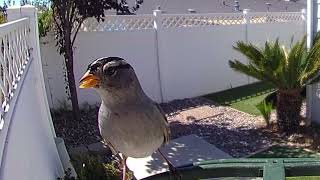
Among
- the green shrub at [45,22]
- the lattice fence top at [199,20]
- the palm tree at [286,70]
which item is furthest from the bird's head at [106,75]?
the lattice fence top at [199,20]

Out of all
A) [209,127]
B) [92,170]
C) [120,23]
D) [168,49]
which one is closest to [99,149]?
[92,170]

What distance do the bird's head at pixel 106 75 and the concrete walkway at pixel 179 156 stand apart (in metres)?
3.64

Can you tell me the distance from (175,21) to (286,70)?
3.31 m

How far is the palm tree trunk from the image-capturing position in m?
7.14

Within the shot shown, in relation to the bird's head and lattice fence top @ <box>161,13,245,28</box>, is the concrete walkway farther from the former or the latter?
the bird's head

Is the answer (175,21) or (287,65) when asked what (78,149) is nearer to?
(287,65)

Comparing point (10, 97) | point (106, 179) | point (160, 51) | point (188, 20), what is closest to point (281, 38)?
point (188, 20)

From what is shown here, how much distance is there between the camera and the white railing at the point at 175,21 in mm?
8720

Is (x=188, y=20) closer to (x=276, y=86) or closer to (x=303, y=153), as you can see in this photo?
(x=276, y=86)

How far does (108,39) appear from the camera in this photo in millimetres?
8727

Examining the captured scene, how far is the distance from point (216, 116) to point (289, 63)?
1.85 meters

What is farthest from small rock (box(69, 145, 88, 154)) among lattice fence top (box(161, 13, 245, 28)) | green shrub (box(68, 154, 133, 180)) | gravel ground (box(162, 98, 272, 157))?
lattice fence top (box(161, 13, 245, 28))

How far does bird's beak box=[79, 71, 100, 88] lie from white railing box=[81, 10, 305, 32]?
680 centimetres

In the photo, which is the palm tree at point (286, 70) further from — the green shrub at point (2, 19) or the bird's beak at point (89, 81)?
the bird's beak at point (89, 81)
